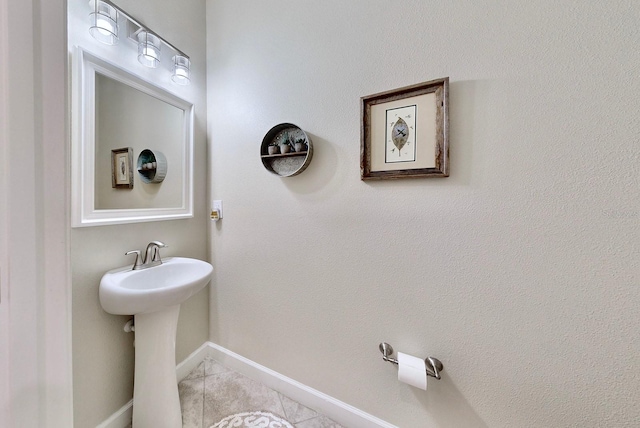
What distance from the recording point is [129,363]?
3.86ft

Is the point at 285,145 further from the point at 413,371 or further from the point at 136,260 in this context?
the point at 413,371

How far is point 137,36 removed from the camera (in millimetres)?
1142

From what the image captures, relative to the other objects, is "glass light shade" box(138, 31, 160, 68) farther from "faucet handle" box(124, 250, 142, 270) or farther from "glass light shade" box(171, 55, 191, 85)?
"faucet handle" box(124, 250, 142, 270)

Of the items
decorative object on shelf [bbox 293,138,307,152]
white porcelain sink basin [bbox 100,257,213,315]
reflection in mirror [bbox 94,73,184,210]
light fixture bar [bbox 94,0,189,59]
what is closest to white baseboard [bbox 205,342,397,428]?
white porcelain sink basin [bbox 100,257,213,315]

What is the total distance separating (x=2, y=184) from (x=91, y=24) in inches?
43.7

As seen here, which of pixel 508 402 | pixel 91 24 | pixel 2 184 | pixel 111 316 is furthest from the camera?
pixel 111 316

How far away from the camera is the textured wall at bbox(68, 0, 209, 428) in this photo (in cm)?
98

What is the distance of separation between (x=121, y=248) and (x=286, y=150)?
96 centimetres

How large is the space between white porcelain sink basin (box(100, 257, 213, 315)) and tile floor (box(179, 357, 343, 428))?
26.9 inches

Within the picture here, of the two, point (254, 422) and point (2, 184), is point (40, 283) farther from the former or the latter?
point (254, 422)

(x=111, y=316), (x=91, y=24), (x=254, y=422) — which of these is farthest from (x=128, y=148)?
(x=254, y=422)

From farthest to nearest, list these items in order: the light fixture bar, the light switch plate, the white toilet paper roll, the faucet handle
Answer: the light switch plate < the faucet handle < the light fixture bar < the white toilet paper roll

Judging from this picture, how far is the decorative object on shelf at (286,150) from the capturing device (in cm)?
118

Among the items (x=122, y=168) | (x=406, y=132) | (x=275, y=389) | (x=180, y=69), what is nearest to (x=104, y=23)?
(x=180, y=69)
